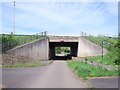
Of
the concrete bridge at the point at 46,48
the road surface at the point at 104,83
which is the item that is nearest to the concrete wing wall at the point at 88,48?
the concrete bridge at the point at 46,48

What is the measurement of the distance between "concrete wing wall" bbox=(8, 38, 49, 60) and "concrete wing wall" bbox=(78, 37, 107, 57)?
6.22m

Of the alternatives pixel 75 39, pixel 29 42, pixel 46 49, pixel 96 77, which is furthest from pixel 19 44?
pixel 96 77

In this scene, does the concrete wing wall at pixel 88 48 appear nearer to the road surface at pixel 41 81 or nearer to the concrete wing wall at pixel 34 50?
the concrete wing wall at pixel 34 50

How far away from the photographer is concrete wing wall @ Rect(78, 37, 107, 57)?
Result: 156 ft

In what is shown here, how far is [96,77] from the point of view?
707 inches

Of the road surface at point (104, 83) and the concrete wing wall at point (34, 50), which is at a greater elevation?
the concrete wing wall at point (34, 50)

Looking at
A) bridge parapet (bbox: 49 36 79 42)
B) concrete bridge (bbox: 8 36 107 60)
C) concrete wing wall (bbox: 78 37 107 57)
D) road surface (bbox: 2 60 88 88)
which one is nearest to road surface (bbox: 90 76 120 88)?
road surface (bbox: 2 60 88 88)

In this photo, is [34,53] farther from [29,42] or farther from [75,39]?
[75,39]

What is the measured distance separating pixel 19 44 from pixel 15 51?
3098 millimetres

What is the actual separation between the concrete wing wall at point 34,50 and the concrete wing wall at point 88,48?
20.4 feet

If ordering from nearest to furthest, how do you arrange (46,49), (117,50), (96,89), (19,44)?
(117,50), (96,89), (19,44), (46,49)

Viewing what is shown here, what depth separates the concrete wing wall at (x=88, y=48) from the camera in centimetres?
4742

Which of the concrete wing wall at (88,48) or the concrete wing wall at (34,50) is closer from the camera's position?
the concrete wing wall at (34,50)

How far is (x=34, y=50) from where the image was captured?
47125 millimetres
